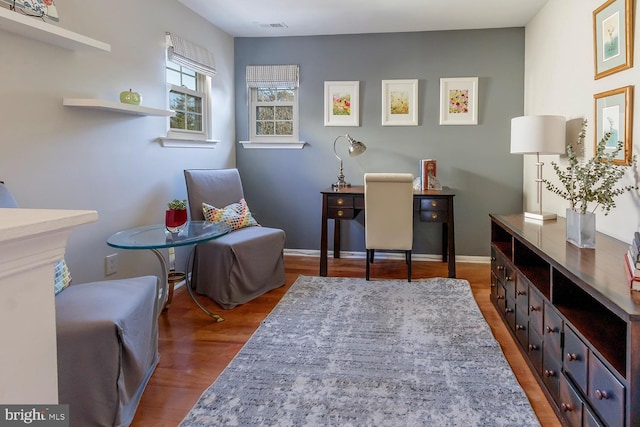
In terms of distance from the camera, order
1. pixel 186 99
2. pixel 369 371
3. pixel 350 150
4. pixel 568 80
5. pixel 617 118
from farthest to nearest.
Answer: pixel 350 150 < pixel 186 99 < pixel 568 80 < pixel 617 118 < pixel 369 371

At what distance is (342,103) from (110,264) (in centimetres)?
272

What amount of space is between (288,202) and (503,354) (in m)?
2.82

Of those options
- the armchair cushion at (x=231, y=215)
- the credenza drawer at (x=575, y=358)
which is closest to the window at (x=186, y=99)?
the armchair cushion at (x=231, y=215)

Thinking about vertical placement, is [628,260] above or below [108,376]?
above

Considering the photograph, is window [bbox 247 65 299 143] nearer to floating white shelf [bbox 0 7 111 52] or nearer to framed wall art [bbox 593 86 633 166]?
floating white shelf [bbox 0 7 111 52]

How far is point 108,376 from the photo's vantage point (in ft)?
5.32

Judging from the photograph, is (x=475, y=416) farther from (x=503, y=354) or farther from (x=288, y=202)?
(x=288, y=202)

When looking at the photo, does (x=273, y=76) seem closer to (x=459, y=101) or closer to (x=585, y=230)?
(x=459, y=101)

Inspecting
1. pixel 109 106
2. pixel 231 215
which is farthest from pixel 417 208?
pixel 109 106

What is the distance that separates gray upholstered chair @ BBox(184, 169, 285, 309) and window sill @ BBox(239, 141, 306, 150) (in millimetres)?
938

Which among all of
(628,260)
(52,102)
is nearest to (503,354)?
(628,260)

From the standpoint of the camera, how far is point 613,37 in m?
2.23

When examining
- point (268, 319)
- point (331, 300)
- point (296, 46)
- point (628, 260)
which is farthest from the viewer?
point (296, 46)

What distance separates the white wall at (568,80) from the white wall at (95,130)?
9.52ft
